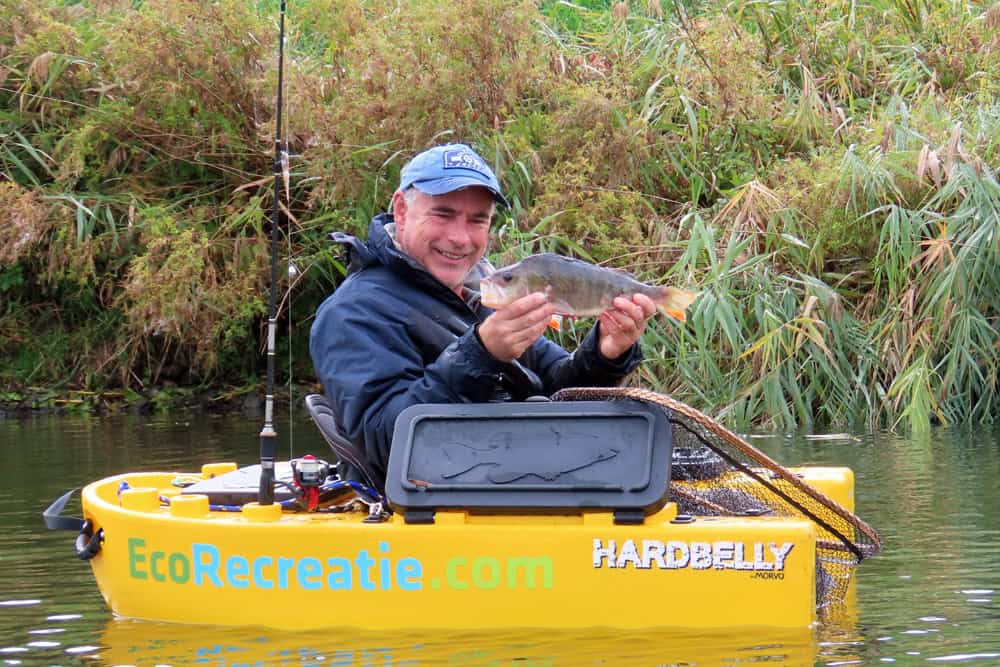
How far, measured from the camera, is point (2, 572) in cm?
591

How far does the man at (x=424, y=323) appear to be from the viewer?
453cm

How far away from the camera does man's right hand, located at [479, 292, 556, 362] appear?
4.18m

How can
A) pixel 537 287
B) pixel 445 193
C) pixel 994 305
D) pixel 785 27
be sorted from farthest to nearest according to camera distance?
pixel 785 27 < pixel 994 305 < pixel 445 193 < pixel 537 287

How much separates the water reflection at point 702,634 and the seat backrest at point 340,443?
0.48 metres

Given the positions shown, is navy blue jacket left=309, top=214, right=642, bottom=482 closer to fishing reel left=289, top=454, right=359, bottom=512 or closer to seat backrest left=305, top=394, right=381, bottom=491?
seat backrest left=305, top=394, right=381, bottom=491

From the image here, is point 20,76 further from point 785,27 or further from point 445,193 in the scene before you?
point 445,193

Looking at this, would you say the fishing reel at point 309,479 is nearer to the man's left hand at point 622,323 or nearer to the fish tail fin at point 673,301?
the man's left hand at point 622,323

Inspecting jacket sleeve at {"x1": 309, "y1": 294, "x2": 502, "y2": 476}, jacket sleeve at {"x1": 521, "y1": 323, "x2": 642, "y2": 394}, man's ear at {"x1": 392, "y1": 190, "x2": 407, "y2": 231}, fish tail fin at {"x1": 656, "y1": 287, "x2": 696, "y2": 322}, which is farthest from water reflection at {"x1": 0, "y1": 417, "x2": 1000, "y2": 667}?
man's ear at {"x1": 392, "y1": 190, "x2": 407, "y2": 231}

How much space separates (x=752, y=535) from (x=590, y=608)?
527mm

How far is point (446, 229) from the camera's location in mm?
4840

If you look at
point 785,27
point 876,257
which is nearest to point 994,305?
point 876,257

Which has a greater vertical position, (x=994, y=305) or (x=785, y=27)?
(x=785, y=27)

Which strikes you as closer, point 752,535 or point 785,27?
point 752,535

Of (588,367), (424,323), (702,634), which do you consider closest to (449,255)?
(424,323)
